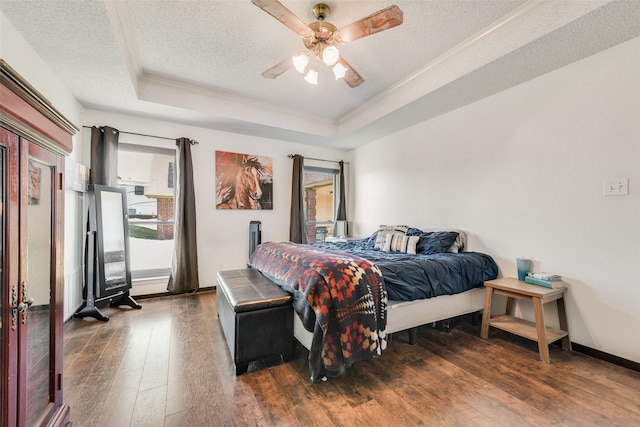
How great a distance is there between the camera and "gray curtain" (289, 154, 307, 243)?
4625mm

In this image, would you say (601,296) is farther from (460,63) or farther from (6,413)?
(6,413)

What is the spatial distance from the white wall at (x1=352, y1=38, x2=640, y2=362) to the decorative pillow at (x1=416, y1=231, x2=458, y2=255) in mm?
261

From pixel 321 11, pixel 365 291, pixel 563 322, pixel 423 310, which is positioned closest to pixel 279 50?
pixel 321 11

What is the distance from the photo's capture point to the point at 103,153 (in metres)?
3.36

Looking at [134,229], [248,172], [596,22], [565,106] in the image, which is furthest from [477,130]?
[134,229]

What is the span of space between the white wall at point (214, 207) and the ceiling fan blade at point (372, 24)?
2.71 meters

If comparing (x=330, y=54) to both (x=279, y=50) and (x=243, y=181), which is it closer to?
(x=279, y=50)

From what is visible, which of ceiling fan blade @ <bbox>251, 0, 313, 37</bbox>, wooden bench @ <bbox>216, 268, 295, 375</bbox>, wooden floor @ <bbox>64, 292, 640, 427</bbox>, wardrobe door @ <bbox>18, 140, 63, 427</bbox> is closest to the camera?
wardrobe door @ <bbox>18, 140, 63, 427</bbox>

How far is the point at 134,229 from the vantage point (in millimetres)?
3836

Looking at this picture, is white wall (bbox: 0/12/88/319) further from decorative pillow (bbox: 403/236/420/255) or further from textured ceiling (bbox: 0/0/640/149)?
decorative pillow (bbox: 403/236/420/255)

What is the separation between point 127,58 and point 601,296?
454cm

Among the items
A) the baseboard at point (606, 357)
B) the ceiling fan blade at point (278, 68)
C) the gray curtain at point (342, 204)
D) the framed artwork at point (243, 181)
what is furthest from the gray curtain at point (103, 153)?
the baseboard at point (606, 357)

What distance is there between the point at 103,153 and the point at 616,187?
17.0ft

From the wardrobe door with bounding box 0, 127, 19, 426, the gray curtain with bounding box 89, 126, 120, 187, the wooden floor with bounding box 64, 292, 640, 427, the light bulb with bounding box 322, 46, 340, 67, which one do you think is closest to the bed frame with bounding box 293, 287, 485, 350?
the wooden floor with bounding box 64, 292, 640, 427
